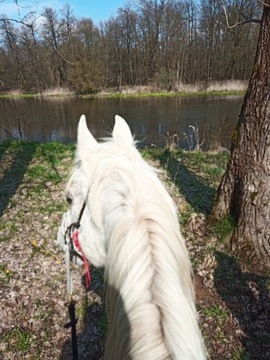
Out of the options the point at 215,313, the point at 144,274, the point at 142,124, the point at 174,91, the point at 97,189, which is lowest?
the point at 142,124

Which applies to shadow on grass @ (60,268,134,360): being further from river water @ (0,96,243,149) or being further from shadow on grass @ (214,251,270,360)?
river water @ (0,96,243,149)

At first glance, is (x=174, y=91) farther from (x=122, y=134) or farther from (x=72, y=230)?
(x=72, y=230)

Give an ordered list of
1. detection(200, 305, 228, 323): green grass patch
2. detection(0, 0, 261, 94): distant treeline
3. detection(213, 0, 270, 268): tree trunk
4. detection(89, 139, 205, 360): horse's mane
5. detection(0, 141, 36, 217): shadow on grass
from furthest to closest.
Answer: detection(0, 0, 261, 94): distant treeline < detection(0, 141, 36, 217): shadow on grass < detection(213, 0, 270, 268): tree trunk < detection(200, 305, 228, 323): green grass patch < detection(89, 139, 205, 360): horse's mane

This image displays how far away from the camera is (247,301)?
11.4 ft

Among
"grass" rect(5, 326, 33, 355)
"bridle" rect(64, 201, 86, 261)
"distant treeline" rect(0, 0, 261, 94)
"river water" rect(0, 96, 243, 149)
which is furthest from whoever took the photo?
"distant treeline" rect(0, 0, 261, 94)

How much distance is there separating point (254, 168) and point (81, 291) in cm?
266

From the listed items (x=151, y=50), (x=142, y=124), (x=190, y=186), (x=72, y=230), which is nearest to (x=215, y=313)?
(x=72, y=230)

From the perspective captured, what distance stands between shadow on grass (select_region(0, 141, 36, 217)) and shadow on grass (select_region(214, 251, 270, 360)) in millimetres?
4191

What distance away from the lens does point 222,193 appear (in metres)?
4.28

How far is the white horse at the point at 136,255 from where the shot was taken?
42.8 inches

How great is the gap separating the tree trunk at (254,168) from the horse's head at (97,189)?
7.43 feet

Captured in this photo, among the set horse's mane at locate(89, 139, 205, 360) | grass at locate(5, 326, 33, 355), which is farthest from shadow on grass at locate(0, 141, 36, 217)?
horse's mane at locate(89, 139, 205, 360)

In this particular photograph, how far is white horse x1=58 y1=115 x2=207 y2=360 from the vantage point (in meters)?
1.09

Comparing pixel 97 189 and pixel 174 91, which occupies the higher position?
pixel 97 189
